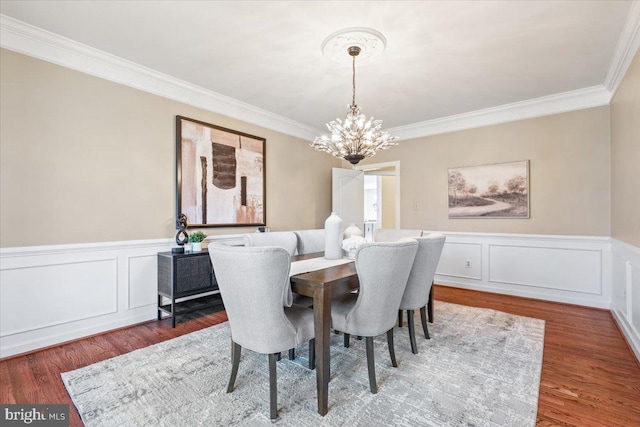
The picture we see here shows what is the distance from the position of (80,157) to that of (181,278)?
144cm

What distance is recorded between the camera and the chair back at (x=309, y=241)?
127 inches

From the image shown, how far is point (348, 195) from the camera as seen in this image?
5.46 metres

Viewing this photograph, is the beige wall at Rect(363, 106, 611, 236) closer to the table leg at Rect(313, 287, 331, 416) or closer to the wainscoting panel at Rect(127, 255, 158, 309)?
the table leg at Rect(313, 287, 331, 416)

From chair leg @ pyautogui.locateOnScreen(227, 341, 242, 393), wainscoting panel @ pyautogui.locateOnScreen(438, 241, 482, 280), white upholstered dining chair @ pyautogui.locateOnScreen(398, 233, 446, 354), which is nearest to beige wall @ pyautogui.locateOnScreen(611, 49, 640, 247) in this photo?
wainscoting panel @ pyautogui.locateOnScreen(438, 241, 482, 280)

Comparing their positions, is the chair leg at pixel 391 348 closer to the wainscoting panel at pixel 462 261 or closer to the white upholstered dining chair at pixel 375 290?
the white upholstered dining chair at pixel 375 290

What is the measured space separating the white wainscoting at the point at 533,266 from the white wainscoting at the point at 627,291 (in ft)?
0.72

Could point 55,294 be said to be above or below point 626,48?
below

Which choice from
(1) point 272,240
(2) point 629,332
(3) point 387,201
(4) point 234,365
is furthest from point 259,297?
(3) point 387,201

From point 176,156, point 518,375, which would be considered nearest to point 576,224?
point 518,375

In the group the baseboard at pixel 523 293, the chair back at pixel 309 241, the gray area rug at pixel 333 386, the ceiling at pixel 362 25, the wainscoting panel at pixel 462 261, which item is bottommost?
the gray area rug at pixel 333 386

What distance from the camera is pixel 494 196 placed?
168 inches

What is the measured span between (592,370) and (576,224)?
7.30 ft

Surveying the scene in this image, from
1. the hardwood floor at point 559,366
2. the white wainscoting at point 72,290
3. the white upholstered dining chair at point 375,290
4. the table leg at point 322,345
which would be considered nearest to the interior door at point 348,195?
the hardwood floor at point 559,366

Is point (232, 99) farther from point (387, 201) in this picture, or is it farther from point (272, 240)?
point (387, 201)
